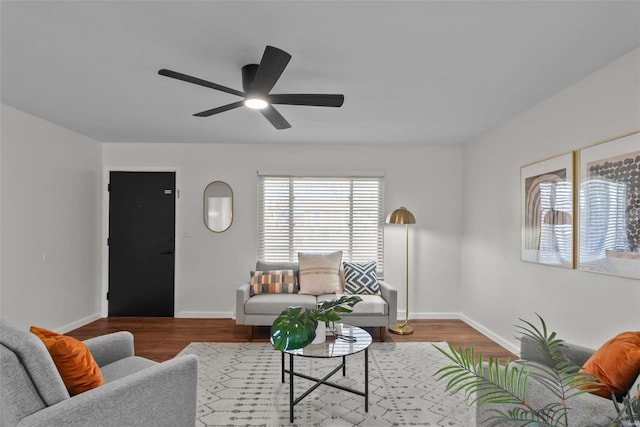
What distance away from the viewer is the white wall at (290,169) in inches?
196

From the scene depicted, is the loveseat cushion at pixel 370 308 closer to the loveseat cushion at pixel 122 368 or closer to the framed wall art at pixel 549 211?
the framed wall art at pixel 549 211

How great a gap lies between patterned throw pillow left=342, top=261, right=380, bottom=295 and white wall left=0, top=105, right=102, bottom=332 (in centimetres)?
345

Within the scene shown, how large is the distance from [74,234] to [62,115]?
5.00 feet

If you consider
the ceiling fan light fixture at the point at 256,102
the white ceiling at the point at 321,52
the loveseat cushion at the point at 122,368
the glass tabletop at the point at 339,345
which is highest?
the white ceiling at the point at 321,52

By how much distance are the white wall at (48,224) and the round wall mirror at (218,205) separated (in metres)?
1.52

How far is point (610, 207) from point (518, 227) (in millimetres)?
1254

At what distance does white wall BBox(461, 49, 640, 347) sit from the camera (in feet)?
7.94

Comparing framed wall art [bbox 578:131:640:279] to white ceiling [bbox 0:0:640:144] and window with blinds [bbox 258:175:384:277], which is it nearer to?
white ceiling [bbox 0:0:640:144]

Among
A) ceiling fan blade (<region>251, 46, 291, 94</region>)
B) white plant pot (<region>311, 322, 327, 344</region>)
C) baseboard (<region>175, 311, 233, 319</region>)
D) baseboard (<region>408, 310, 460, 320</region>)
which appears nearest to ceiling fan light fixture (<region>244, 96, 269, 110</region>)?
ceiling fan blade (<region>251, 46, 291, 94</region>)

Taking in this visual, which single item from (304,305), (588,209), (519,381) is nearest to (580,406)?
(519,381)

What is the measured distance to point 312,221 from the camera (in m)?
5.01

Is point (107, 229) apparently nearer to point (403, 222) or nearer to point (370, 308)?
point (370, 308)

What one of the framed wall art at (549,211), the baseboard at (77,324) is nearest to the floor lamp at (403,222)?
the framed wall art at (549,211)

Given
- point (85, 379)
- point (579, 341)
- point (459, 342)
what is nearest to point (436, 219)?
point (459, 342)
